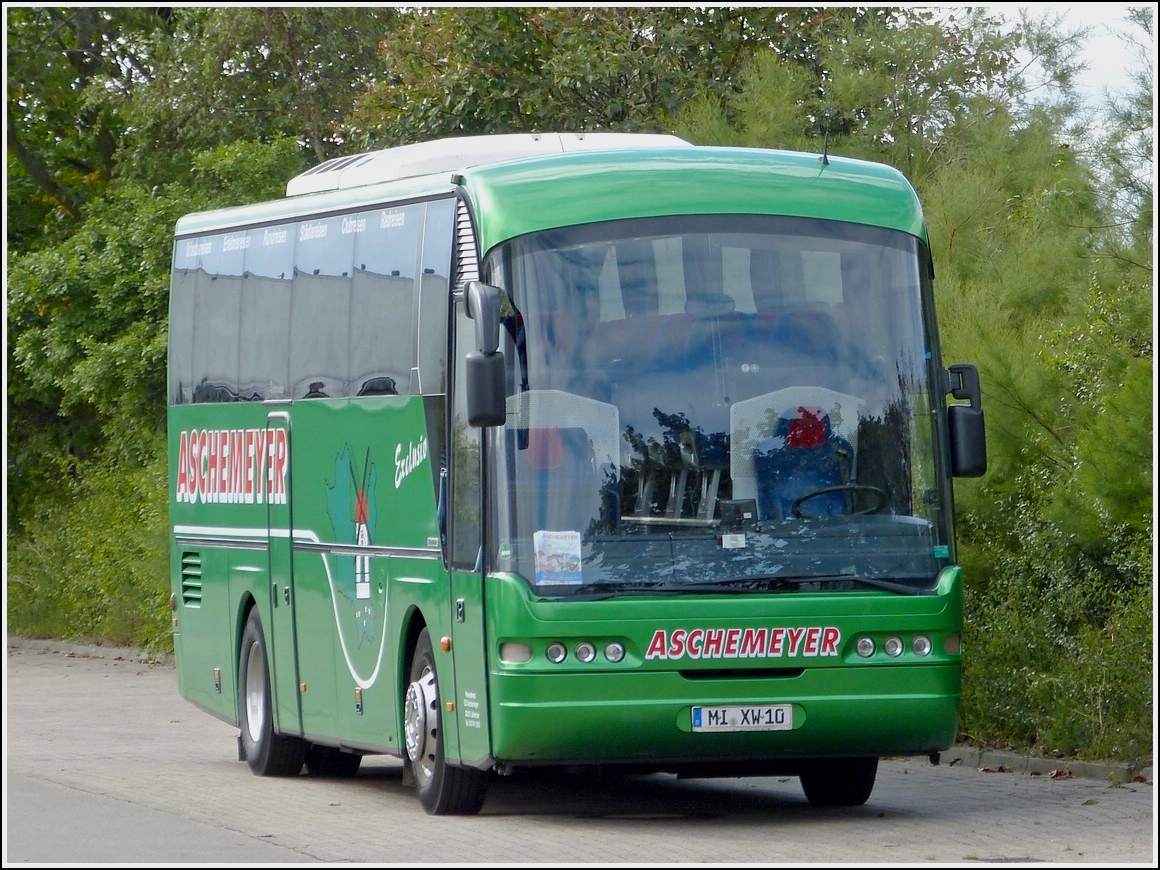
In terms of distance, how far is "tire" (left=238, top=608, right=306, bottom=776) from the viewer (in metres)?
15.1

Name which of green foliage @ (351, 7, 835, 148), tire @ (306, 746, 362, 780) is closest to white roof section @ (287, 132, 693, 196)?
tire @ (306, 746, 362, 780)

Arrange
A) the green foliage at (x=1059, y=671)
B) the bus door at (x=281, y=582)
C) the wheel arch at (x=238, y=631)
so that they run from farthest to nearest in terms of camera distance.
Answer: the wheel arch at (x=238, y=631), the bus door at (x=281, y=582), the green foliage at (x=1059, y=671)

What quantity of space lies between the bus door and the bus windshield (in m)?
3.57

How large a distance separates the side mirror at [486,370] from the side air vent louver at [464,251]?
51 cm

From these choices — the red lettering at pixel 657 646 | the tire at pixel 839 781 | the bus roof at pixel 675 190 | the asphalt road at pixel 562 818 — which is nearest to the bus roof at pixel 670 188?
the bus roof at pixel 675 190

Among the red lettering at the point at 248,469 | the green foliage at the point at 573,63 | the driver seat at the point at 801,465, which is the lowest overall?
the driver seat at the point at 801,465

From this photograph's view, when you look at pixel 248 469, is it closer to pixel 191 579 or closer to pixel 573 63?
pixel 191 579

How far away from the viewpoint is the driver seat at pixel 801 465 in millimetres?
11211

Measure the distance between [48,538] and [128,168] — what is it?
5490 millimetres

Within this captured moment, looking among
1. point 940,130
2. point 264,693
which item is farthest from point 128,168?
point 264,693

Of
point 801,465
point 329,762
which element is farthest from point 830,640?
point 329,762

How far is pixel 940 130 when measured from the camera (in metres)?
20.4

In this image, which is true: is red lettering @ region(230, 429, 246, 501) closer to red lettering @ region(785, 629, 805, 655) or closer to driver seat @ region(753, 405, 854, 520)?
driver seat @ region(753, 405, 854, 520)

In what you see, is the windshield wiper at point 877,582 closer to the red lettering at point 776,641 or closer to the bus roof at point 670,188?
the red lettering at point 776,641
